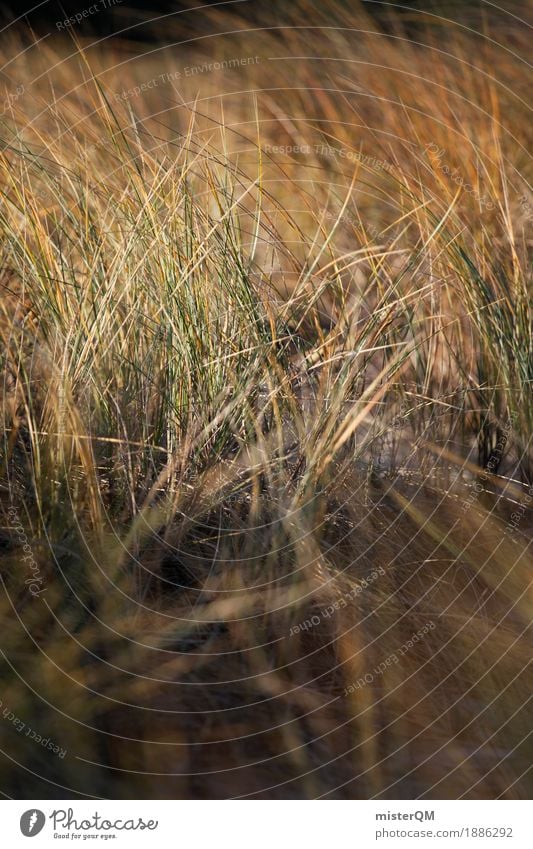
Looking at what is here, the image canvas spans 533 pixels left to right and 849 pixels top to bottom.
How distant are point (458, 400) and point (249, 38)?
1.96 m

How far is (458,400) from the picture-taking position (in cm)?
220

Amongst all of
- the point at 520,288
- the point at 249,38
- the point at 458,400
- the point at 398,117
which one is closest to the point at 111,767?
the point at 458,400

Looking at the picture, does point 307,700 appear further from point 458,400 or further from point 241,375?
point 458,400

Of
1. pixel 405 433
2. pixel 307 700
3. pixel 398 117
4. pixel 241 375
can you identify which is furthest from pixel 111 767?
pixel 398 117

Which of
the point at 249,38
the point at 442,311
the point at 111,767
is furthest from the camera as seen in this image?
the point at 249,38

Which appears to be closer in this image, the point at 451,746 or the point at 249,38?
the point at 451,746

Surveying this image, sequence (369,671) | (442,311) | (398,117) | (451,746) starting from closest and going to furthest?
(451,746) → (369,671) → (442,311) → (398,117)

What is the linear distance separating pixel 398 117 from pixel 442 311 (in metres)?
0.92

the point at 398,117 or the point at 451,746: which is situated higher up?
the point at 398,117

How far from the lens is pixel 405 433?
7.11 ft

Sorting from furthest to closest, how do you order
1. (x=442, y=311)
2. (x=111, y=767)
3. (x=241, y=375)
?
1. (x=442, y=311)
2. (x=241, y=375)
3. (x=111, y=767)
